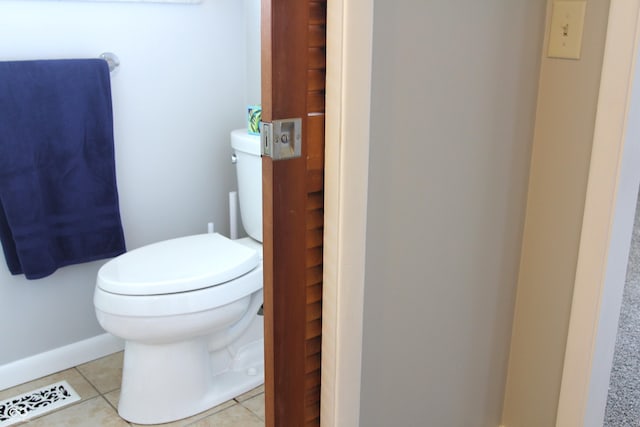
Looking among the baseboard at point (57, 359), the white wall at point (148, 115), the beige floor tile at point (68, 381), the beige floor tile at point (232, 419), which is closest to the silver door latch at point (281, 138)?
the beige floor tile at point (232, 419)

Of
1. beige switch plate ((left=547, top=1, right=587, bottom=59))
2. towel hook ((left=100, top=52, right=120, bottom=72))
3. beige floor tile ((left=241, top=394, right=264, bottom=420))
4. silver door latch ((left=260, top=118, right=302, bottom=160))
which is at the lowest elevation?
beige floor tile ((left=241, top=394, right=264, bottom=420))

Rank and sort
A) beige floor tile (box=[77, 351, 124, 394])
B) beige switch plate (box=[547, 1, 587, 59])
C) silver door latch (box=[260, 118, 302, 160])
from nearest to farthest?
1. silver door latch (box=[260, 118, 302, 160])
2. beige switch plate (box=[547, 1, 587, 59])
3. beige floor tile (box=[77, 351, 124, 394])

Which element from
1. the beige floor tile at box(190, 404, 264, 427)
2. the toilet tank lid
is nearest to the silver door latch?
the toilet tank lid

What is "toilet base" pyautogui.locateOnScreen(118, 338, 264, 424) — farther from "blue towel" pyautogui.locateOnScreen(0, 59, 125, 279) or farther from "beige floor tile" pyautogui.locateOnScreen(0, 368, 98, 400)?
"blue towel" pyautogui.locateOnScreen(0, 59, 125, 279)

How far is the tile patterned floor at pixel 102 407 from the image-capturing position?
6.51 feet

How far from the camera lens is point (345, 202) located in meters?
1.19

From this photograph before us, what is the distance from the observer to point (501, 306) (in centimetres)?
160

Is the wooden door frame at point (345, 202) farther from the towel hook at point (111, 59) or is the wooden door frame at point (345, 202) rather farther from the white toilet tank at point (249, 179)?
the towel hook at point (111, 59)

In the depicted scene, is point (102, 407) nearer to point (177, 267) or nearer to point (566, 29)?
point (177, 267)

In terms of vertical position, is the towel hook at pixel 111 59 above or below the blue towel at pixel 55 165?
above

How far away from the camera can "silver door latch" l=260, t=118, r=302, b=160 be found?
1.11 metres

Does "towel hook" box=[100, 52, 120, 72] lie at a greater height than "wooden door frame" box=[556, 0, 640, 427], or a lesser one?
greater

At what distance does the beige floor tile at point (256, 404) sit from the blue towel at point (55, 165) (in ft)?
2.17

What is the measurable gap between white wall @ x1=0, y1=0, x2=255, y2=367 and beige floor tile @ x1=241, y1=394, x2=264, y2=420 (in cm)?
61
